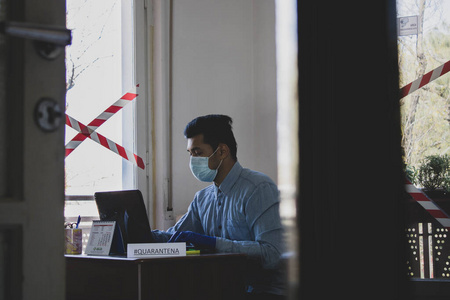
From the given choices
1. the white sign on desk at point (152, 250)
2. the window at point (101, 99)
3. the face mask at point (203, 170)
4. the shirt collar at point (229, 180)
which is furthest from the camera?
the window at point (101, 99)

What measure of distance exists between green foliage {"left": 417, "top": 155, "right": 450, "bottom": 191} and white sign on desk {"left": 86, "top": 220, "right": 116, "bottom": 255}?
2.11 m

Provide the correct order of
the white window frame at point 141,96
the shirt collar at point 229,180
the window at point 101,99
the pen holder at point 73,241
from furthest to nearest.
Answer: the white window frame at point 141,96 → the window at point 101,99 → the shirt collar at point 229,180 → the pen holder at point 73,241

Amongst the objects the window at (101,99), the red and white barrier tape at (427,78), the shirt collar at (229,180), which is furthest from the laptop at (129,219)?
the red and white barrier tape at (427,78)

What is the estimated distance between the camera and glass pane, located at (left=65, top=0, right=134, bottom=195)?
4320mm

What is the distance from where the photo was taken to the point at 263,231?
277 centimetres

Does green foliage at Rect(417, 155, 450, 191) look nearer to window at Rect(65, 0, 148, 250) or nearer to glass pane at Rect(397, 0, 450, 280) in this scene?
glass pane at Rect(397, 0, 450, 280)

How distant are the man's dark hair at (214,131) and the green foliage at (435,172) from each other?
1.35 metres

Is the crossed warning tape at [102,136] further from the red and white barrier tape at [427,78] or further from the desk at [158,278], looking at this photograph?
the red and white barrier tape at [427,78]

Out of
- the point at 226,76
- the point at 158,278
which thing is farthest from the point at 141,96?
the point at 158,278

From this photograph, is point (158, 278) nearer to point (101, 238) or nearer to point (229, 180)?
point (101, 238)

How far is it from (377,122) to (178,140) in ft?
12.3

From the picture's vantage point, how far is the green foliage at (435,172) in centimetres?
375

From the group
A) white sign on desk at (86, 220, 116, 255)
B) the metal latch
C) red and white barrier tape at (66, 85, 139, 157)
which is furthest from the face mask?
the metal latch

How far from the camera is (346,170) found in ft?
2.82
